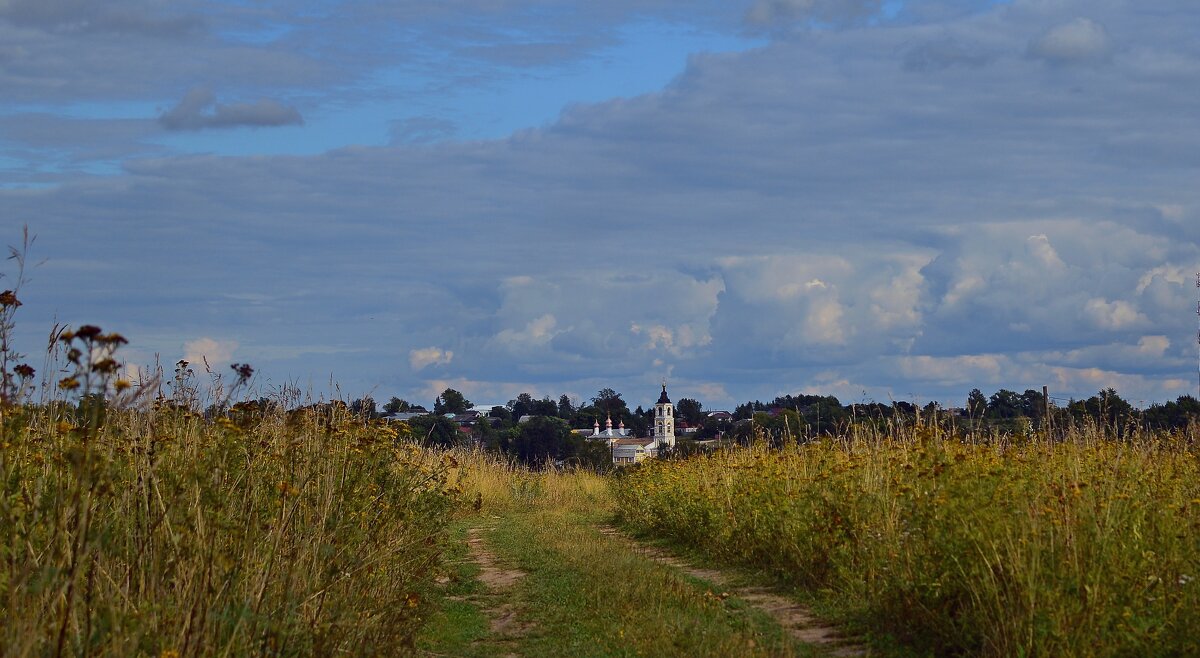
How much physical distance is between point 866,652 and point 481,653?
3.06 meters

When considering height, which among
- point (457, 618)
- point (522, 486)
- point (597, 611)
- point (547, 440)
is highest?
point (547, 440)

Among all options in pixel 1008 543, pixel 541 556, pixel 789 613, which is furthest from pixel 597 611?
pixel 541 556

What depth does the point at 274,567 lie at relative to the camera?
674 cm

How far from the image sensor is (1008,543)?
8.17 metres

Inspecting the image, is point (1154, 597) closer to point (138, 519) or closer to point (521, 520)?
point (138, 519)

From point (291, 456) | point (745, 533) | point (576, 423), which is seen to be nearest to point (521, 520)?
point (745, 533)

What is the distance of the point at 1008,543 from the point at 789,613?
347 centimetres

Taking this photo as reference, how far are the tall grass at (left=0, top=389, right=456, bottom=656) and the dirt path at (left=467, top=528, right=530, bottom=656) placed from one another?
44.0 inches

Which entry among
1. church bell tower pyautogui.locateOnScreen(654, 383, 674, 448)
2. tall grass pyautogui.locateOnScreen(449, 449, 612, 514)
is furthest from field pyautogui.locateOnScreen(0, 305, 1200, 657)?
church bell tower pyautogui.locateOnScreen(654, 383, 674, 448)

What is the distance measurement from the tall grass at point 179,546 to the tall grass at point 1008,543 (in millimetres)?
4063

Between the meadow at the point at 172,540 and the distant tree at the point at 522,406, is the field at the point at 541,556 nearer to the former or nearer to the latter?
the meadow at the point at 172,540

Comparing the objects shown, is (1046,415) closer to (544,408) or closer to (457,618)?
(457,618)

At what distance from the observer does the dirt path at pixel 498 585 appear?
10.7 m

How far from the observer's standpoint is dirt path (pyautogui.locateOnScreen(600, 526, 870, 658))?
9.60m
